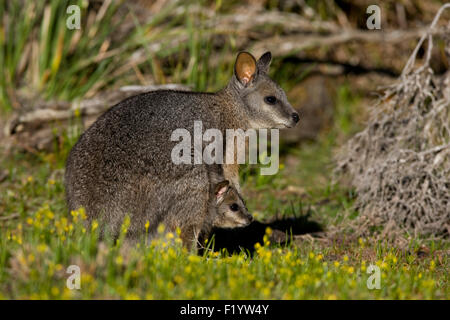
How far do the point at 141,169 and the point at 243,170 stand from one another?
3.12 m

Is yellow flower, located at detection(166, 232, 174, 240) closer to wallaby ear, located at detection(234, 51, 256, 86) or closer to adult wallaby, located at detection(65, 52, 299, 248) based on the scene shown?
adult wallaby, located at detection(65, 52, 299, 248)

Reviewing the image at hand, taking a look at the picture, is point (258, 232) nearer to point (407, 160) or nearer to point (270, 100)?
point (270, 100)

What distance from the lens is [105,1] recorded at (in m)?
9.64

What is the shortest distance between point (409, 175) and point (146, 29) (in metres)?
4.65

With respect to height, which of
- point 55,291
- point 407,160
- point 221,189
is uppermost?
point 407,160

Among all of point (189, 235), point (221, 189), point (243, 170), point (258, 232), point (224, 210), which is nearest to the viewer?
point (189, 235)

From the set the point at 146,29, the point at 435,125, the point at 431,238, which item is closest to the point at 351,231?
the point at 431,238

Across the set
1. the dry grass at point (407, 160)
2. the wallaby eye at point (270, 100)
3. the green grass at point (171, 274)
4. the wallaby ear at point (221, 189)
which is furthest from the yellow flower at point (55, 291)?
the dry grass at point (407, 160)

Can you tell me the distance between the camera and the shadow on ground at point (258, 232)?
662 cm

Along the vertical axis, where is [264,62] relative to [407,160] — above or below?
above

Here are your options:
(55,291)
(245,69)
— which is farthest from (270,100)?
(55,291)

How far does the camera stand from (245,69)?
6172 mm

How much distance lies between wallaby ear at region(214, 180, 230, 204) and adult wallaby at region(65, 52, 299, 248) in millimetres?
173
